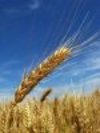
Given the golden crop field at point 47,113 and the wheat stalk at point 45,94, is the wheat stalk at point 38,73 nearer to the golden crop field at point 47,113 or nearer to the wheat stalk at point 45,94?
the golden crop field at point 47,113

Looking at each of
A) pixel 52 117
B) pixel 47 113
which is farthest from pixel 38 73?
pixel 52 117

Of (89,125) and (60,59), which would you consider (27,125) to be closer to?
(60,59)

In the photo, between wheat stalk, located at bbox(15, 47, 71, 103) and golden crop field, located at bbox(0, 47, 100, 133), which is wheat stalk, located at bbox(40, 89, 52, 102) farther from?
wheat stalk, located at bbox(15, 47, 71, 103)

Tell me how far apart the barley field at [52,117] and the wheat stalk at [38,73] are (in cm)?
14

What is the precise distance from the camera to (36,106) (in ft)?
12.6

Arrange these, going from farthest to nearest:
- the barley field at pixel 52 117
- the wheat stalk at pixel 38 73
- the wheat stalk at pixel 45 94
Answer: the wheat stalk at pixel 45 94
the barley field at pixel 52 117
the wheat stalk at pixel 38 73

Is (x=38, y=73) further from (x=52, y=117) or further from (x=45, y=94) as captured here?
(x=45, y=94)

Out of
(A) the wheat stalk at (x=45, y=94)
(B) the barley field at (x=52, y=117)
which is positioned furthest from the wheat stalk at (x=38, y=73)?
(A) the wheat stalk at (x=45, y=94)

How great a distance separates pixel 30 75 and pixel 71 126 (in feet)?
3.92

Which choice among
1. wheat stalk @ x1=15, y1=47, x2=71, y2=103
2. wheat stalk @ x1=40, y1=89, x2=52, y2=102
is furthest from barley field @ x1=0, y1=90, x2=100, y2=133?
wheat stalk @ x1=15, y1=47, x2=71, y2=103

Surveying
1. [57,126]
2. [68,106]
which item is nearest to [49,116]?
[57,126]

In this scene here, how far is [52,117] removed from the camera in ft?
11.9

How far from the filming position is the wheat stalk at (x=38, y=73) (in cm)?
306

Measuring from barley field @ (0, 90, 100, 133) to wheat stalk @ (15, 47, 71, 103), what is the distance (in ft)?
0.46
